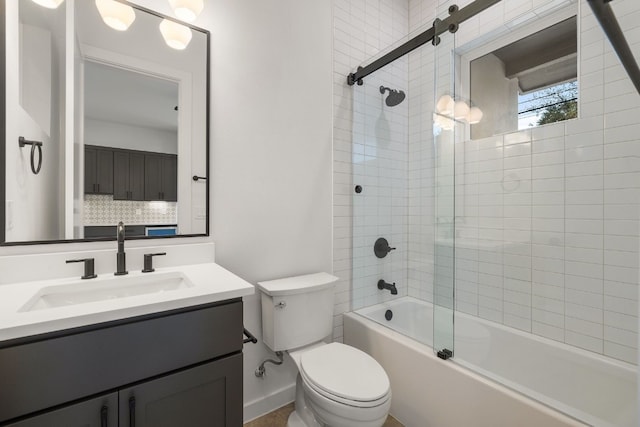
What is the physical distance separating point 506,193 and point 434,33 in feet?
3.48

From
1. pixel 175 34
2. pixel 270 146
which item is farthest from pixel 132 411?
pixel 175 34

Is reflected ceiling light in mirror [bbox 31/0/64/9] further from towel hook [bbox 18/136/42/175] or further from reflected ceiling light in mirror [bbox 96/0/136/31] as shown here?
towel hook [bbox 18/136/42/175]

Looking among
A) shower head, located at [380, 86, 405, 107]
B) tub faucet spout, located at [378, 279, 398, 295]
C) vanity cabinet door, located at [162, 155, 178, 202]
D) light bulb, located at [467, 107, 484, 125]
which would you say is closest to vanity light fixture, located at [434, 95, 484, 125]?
light bulb, located at [467, 107, 484, 125]

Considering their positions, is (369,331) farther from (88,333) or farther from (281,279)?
(88,333)

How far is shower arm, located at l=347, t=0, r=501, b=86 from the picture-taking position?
56.9 inches

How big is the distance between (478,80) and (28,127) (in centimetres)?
246

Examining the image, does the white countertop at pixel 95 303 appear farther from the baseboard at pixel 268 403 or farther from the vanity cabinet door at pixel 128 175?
the baseboard at pixel 268 403

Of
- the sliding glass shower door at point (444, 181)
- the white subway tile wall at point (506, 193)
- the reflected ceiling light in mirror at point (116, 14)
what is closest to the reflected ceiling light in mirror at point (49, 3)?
the reflected ceiling light in mirror at point (116, 14)

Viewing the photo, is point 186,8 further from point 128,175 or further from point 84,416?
point 84,416

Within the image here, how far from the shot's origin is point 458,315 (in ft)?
6.44

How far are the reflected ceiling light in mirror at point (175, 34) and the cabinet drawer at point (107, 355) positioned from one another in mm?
1239

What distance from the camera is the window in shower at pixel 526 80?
167cm

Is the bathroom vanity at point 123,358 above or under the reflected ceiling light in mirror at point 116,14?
under

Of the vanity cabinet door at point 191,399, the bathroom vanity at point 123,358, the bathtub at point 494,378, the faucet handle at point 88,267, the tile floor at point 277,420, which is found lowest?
the tile floor at point 277,420
